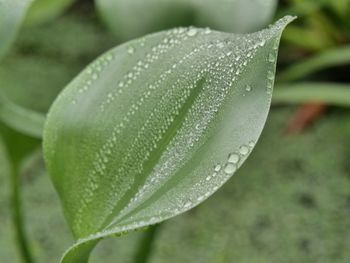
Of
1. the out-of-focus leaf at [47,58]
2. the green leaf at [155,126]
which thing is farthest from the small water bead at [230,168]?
the out-of-focus leaf at [47,58]

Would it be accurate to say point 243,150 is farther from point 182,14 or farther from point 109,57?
point 182,14

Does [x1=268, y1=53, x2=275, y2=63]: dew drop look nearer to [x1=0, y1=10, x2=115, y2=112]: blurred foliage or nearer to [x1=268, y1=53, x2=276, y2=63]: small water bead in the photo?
[x1=268, y1=53, x2=276, y2=63]: small water bead

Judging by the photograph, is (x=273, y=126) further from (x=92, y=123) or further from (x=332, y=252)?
(x=92, y=123)

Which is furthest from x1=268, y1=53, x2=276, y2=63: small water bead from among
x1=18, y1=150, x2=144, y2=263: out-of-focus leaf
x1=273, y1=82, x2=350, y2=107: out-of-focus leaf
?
x1=273, y1=82, x2=350, y2=107: out-of-focus leaf

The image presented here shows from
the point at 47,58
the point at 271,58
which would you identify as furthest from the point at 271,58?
the point at 47,58

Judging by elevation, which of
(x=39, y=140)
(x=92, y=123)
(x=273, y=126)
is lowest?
(x=273, y=126)

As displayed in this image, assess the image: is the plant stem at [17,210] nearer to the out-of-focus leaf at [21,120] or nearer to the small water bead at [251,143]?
the out-of-focus leaf at [21,120]

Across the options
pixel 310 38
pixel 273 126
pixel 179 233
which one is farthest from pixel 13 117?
pixel 310 38
